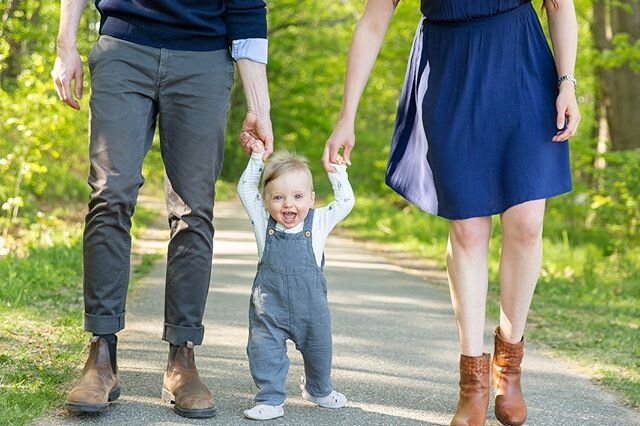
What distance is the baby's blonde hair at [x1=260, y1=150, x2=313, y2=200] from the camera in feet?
12.3

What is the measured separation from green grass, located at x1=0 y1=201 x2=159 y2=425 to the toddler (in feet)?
2.40

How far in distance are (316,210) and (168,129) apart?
60 centimetres

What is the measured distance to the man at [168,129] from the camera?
142 inches

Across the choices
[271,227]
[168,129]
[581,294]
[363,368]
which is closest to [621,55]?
[581,294]

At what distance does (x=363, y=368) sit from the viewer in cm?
463

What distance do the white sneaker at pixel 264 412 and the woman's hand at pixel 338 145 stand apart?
0.87 metres

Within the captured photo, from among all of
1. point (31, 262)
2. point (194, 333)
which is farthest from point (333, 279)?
point (194, 333)

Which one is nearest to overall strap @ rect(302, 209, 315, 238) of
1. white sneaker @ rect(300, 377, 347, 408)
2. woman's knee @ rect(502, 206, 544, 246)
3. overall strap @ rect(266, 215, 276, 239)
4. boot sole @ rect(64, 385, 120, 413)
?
overall strap @ rect(266, 215, 276, 239)

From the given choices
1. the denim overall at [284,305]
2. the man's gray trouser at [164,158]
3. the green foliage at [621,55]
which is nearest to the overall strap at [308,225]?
the denim overall at [284,305]

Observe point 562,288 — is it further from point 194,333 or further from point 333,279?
point 194,333

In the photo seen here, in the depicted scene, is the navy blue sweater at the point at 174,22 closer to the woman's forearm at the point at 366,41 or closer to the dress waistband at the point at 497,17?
the woman's forearm at the point at 366,41

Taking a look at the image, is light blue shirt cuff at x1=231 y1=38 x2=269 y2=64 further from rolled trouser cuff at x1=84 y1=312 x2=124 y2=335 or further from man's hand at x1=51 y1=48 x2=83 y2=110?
rolled trouser cuff at x1=84 y1=312 x2=124 y2=335

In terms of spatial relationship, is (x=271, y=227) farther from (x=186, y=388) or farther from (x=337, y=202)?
(x=186, y=388)

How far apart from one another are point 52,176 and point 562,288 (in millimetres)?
7730
